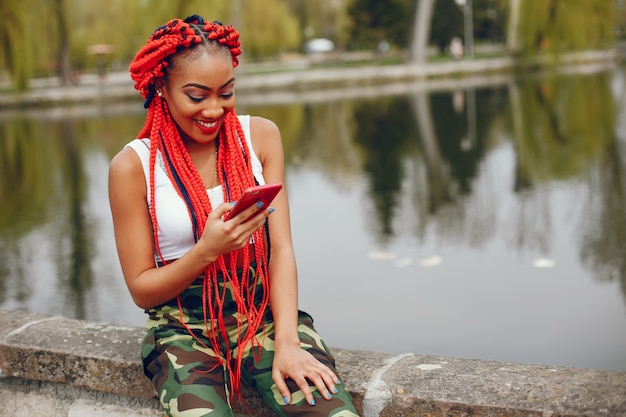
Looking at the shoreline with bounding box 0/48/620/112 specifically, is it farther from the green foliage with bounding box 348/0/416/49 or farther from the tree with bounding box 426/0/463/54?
the green foliage with bounding box 348/0/416/49

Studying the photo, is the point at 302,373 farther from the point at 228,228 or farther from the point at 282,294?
the point at 228,228

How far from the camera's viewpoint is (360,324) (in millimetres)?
4305

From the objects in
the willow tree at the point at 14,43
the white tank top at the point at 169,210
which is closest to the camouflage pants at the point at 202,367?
the white tank top at the point at 169,210

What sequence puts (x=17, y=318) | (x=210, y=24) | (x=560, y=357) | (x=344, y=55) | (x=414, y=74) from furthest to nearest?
(x=344, y=55)
(x=414, y=74)
(x=560, y=357)
(x=17, y=318)
(x=210, y=24)

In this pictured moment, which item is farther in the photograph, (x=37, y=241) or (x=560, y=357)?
(x=37, y=241)

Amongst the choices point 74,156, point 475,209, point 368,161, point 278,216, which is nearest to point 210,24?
point 278,216

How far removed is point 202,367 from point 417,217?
502 cm

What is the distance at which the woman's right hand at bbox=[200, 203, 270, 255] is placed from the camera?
193 centimetres

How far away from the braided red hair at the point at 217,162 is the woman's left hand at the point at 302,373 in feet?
0.42

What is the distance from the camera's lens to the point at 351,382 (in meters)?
2.18

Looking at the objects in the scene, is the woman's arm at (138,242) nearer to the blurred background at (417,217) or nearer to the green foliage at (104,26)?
the blurred background at (417,217)

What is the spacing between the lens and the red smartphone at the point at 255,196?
1.85 meters

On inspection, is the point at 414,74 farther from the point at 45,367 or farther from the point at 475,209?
the point at 45,367

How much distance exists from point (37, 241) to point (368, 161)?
4860 millimetres
